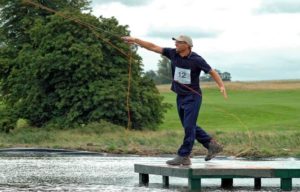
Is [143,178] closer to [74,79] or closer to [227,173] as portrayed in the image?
[227,173]

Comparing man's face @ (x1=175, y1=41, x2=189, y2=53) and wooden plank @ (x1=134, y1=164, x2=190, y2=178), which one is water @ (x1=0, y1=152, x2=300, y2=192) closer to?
wooden plank @ (x1=134, y1=164, x2=190, y2=178)

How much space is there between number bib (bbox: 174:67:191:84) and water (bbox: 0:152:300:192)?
5.55ft

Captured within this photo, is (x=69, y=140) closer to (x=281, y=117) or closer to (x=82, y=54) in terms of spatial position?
(x=82, y=54)

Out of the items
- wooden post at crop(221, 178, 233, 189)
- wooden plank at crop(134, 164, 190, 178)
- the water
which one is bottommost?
the water

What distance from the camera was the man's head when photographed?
42.6 feet

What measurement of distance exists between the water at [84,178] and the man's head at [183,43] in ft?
7.22

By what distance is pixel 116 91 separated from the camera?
3481 centimetres

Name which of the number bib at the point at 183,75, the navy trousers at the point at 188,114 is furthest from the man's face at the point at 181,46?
the navy trousers at the point at 188,114

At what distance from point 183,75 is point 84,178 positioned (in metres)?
2.84

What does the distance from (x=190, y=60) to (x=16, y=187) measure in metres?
3.38

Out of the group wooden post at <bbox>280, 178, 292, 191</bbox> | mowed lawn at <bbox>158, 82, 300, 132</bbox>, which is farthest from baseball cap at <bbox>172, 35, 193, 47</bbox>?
mowed lawn at <bbox>158, 82, 300, 132</bbox>

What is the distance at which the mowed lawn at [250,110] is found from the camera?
55.4 metres

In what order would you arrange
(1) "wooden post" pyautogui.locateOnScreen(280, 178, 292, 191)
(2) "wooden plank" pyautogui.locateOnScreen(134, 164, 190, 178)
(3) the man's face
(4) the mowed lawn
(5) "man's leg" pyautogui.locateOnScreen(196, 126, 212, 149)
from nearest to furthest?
(2) "wooden plank" pyautogui.locateOnScreen(134, 164, 190, 178) < (1) "wooden post" pyautogui.locateOnScreen(280, 178, 292, 191) < (3) the man's face < (5) "man's leg" pyautogui.locateOnScreen(196, 126, 212, 149) < (4) the mowed lawn

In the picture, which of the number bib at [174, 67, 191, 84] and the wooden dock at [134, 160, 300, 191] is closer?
the wooden dock at [134, 160, 300, 191]
